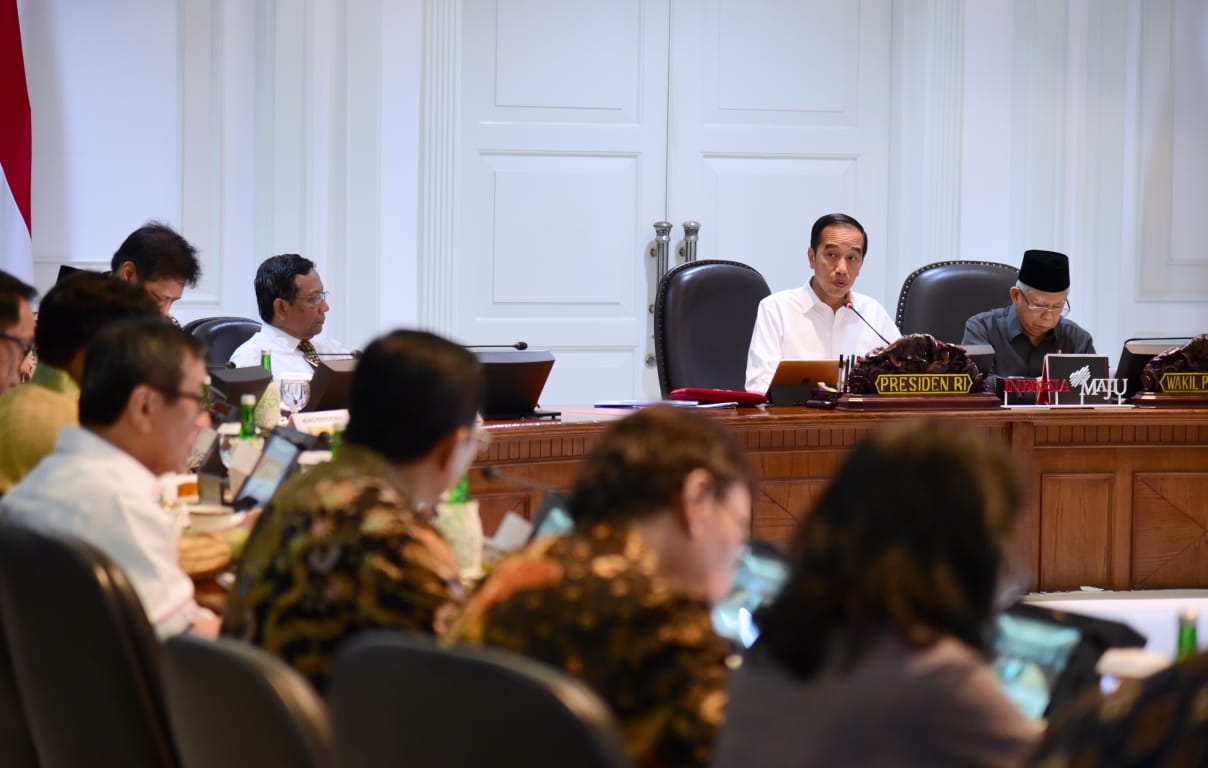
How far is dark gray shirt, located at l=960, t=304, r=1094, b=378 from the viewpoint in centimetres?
489

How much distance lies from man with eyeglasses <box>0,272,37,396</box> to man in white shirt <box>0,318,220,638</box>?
628 millimetres

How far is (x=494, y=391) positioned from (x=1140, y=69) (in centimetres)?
386

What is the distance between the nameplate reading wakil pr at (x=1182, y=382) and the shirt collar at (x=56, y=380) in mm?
3025

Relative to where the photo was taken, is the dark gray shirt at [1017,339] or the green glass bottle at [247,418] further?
the dark gray shirt at [1017,339]

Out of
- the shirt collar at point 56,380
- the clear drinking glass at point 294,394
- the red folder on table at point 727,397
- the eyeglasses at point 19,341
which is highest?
the eyeglasses at point 19,341

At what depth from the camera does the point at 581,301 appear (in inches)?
242

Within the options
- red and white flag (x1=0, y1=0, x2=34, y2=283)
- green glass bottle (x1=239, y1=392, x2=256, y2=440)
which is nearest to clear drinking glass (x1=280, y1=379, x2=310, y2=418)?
green glass bottle (x1=239, y1=392, x2=256, y2=440)

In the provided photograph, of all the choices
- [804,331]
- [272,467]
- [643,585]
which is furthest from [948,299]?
[643,585]

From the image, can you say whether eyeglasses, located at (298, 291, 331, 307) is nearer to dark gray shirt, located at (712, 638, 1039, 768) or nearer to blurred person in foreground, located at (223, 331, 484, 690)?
blurred person in foreground, located at (223, 331, 484, 690)

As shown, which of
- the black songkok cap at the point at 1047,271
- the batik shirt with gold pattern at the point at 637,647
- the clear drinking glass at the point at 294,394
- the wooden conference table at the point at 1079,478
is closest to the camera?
the batik shirt with gold pattern at the point at 637,647

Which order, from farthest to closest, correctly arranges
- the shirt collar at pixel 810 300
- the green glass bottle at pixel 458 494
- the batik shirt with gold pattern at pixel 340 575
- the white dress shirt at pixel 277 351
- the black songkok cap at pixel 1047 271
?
the shirt collar at pixel 810 300 < the black songkok cap at pixel 1047 271 < the white dress shirt at pixel 277 351 < the green glass bottle at pixel 458 494 < the batik shirt with gold pattern at pixel 340 575

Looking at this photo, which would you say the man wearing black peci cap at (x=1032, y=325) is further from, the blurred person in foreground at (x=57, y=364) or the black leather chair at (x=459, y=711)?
the black leather chair at (x=459, y=711)

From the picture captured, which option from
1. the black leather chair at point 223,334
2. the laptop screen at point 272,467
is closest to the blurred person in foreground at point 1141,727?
the laptop screen at point 272,467

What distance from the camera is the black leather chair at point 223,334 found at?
4.80 metres
